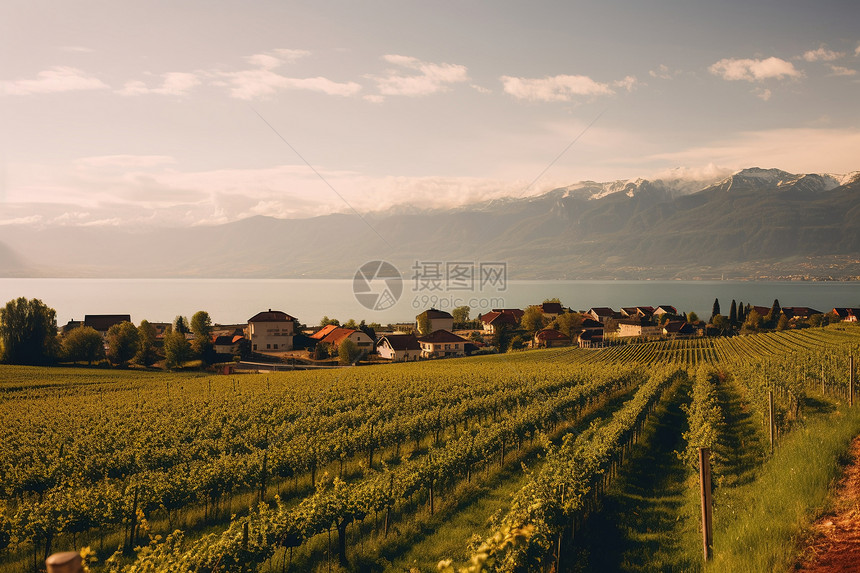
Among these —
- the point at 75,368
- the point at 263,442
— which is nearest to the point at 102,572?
the point at 263,442

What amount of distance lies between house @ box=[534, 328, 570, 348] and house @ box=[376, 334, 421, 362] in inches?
1032

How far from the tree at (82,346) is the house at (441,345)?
50.1 meters

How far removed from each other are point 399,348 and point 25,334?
5421cm

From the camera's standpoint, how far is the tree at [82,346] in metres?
71.1

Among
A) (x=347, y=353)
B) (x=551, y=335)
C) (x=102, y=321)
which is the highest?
(x=102, y=321)

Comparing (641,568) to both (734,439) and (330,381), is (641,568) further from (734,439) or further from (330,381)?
(330,381)

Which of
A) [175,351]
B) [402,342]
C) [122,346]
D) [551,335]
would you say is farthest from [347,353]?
[551,335]

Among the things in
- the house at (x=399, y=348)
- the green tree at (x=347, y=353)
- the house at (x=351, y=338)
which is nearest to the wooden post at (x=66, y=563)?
the green tree at (x=347, y=353)

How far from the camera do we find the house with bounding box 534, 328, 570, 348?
95.7m

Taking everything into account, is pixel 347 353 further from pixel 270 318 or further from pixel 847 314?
pixel 847 314

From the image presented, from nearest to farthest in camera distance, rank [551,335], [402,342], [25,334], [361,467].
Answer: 1. [361,467]
2. [25,334]
3. [402,342]
4. [551,335]

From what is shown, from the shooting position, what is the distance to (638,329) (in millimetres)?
112125

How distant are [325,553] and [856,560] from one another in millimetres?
11915

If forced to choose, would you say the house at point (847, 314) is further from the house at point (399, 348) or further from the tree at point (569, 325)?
the house at point (399, 348)
